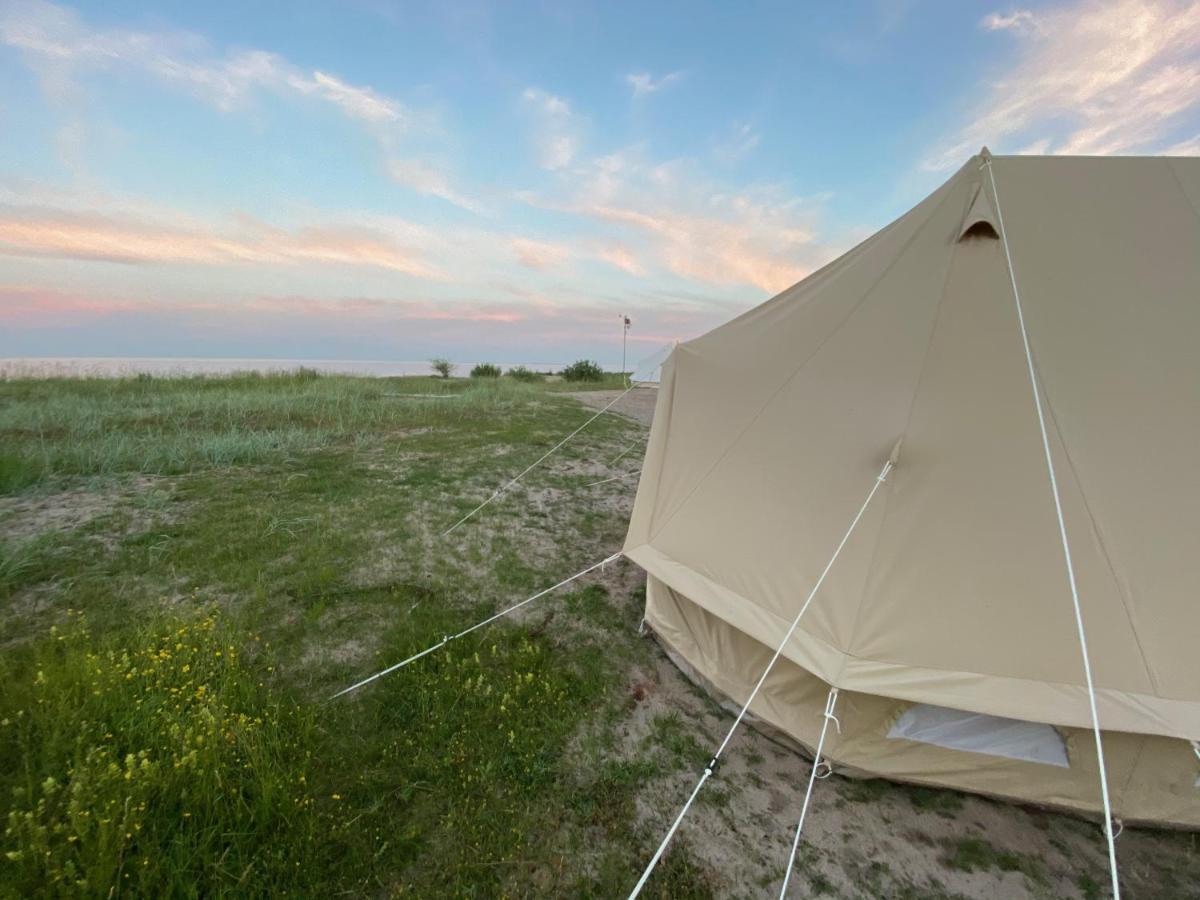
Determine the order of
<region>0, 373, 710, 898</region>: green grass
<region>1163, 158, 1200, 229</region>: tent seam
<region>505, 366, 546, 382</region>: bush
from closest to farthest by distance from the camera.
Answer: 1. <region>0, 373, 710, 898</region>: green grass
2. <region>1163, 158, 1200, 229</region>: tent seam
3. <region>505, 366, 546, 382</region>: bush

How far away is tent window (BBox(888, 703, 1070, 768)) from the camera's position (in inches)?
76.6

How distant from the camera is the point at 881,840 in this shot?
1.95 meters

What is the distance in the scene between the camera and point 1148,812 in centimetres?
187

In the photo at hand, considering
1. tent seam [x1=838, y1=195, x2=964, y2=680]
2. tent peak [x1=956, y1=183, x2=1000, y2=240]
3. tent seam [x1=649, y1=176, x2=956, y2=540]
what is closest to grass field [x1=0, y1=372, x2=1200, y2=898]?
tent seam [x1=838, y1=195, x2=964, y2=680]

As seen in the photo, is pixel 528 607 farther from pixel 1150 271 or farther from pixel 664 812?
pixel 1150 271

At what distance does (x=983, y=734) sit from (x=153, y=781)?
11.3 ft

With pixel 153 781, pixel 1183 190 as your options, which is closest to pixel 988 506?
pixel 1183 190

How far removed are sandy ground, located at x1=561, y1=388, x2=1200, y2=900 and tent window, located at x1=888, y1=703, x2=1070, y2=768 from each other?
347 millimetres

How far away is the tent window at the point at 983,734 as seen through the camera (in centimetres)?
195

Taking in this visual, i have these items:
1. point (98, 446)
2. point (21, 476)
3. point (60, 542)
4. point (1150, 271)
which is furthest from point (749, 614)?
point (98, 446)

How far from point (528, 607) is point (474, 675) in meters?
0.88

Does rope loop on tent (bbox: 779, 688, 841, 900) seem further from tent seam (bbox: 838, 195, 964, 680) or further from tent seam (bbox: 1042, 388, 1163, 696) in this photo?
tent seam (bbox: 1042, 388, 1163, 696)

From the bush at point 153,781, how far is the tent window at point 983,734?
256 centimetres

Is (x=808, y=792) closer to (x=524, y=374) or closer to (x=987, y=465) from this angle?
(x=987, y=465)
